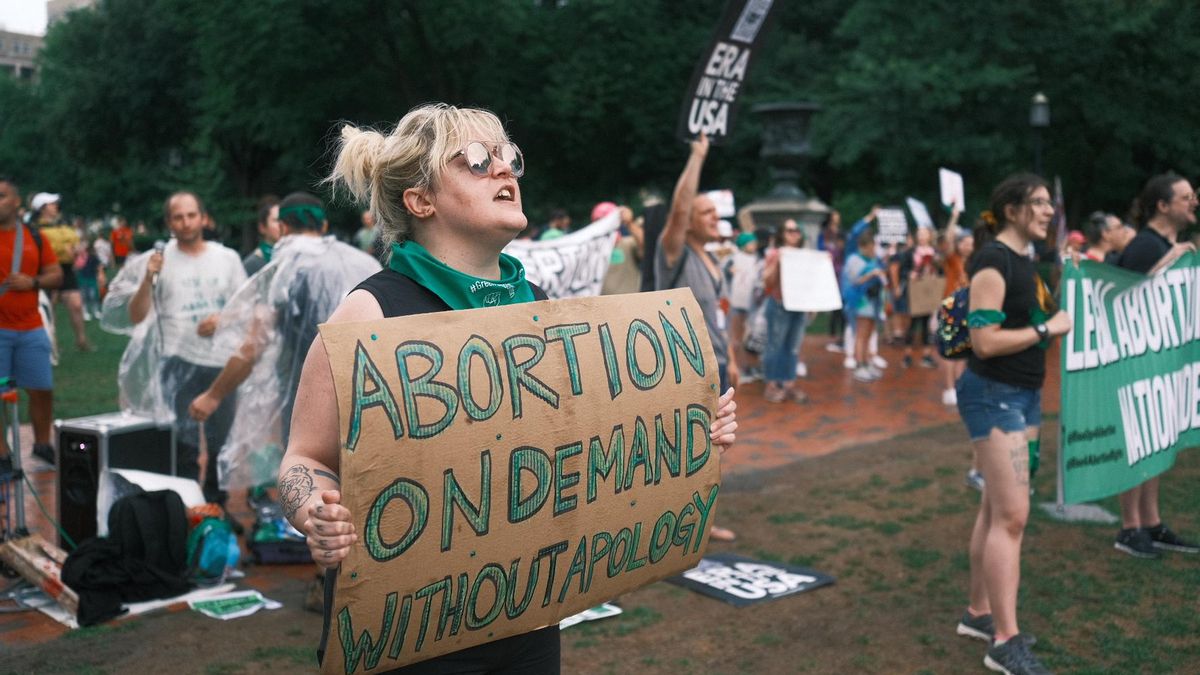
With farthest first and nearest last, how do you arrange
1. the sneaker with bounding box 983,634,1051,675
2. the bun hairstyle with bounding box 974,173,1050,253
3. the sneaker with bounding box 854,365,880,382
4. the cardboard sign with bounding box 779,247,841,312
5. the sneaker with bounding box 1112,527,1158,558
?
the sneaker with bounding box 854,365,880,382 < the cardboard sign with bounding box 779,247,841,312 < the sneaker with bounding box 1112,527,1158,558 < the bun hairstyle with bounding box 974,173,1050,253 < the sneaker with bounding box 983,634,1051,675

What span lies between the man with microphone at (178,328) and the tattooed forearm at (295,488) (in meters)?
4.15

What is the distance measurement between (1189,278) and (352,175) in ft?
17.0

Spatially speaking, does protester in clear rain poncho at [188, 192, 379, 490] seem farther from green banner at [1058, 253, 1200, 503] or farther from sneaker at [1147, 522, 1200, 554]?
sneaker at [1147, 522, 1200, 554]

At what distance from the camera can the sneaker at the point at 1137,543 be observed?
5812 millimetres

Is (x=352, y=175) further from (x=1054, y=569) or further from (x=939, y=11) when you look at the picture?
(x=939, y=11)

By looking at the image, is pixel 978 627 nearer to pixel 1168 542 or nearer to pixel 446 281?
pixel 1168 542

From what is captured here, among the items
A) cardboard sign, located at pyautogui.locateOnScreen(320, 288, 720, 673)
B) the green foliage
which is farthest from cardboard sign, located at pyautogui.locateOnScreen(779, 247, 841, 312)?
the green foliage

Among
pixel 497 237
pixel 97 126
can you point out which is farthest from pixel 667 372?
pixel 97 126

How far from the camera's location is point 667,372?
2389mm

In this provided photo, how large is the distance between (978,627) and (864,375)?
8.23 metres

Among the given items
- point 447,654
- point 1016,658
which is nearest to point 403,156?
point 447,654

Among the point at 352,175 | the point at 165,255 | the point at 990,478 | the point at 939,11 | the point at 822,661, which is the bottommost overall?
the point at 822,661

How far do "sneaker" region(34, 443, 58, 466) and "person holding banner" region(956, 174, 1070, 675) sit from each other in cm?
636

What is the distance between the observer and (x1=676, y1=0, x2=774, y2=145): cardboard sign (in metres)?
6.45
